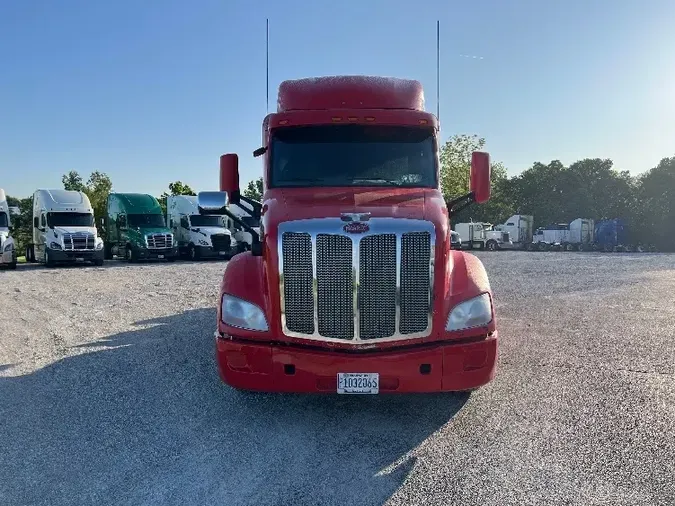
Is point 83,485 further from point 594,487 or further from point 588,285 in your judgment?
point 588,285

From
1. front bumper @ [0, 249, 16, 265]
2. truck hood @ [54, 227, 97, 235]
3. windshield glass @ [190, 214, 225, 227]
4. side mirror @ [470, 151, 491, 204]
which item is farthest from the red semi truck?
windshield glass @ [190, 214, 225, 227]

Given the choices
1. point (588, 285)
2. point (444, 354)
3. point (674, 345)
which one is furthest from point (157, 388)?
point (588, 285)

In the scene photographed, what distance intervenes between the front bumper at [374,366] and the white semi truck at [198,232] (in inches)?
966

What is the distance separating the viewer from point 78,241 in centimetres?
2456

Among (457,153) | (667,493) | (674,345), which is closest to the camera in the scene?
(667,493)

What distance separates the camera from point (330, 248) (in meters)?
4.72

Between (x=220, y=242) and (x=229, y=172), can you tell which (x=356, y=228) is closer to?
(x=229, y=172)

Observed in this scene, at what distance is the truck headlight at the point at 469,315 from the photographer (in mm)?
4828

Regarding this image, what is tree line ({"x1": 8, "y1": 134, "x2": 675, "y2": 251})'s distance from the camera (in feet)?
183

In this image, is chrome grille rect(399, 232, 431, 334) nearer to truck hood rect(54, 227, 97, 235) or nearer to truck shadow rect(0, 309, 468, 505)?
truck shadow rect(0, 309, 468, 505)

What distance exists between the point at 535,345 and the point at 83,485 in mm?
6086

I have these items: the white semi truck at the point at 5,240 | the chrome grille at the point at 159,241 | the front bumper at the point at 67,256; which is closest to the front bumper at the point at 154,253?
the chrome grille at the point at 159,241

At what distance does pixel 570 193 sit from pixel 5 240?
61.2 metres

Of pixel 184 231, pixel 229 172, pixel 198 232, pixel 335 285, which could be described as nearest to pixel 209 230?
pixel 198 232
